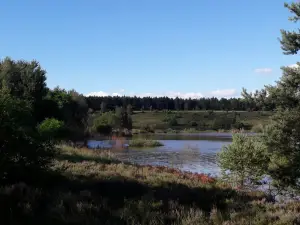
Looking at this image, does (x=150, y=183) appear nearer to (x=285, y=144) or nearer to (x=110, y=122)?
(x=285, y=144)

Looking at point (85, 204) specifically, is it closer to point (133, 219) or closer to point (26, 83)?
point (133, 219)

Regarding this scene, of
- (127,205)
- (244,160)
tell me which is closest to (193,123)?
(244,160)

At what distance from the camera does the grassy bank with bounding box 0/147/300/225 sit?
28.9 feet

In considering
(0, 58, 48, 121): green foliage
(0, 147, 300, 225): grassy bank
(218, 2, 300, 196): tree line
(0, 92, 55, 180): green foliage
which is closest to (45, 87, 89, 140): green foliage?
(0, 58, 48, 121): green foliage

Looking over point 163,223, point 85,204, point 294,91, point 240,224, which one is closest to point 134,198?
point 85,204

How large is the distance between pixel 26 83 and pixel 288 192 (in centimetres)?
3448

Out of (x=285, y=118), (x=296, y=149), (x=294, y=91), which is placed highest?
(x=294, y=91)

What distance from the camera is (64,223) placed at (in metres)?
8.54

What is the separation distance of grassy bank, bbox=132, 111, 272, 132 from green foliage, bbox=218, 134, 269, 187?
91307 mm

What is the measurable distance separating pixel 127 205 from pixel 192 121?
133 metres

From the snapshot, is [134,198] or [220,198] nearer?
[134,198]

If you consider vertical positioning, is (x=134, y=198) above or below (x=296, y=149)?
below

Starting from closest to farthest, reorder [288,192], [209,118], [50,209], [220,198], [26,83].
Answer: [50,209] < [220,198] < [288,192] < [26,83] < [209,118]

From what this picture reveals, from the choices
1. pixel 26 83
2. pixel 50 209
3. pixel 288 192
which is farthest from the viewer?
pixel 26 83
